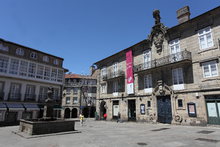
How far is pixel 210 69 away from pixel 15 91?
2635cm

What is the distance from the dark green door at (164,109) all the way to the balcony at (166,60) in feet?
13.6

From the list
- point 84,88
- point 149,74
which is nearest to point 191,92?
point 149,74

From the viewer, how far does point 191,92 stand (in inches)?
602

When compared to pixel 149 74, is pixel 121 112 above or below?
below

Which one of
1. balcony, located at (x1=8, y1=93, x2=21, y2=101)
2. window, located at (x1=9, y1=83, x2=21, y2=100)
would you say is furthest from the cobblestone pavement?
window, located at (x1=9, y1=83, x2=21, y2=100)

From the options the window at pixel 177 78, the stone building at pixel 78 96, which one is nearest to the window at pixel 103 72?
the window at pixel 177 78

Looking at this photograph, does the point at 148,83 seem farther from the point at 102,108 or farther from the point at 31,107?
the point at 31,107

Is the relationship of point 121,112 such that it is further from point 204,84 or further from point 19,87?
point 19,87

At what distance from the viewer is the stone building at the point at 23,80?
21.7 metres

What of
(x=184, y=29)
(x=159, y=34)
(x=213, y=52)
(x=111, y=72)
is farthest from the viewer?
(x=111, y=72)

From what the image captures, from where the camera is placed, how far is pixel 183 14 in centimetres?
1880

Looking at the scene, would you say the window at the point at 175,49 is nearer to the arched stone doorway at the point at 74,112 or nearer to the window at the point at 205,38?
the window at the point at 205,38

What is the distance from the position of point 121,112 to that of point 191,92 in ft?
36.9

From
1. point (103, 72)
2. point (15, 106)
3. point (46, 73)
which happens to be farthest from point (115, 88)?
point (15, 106)
